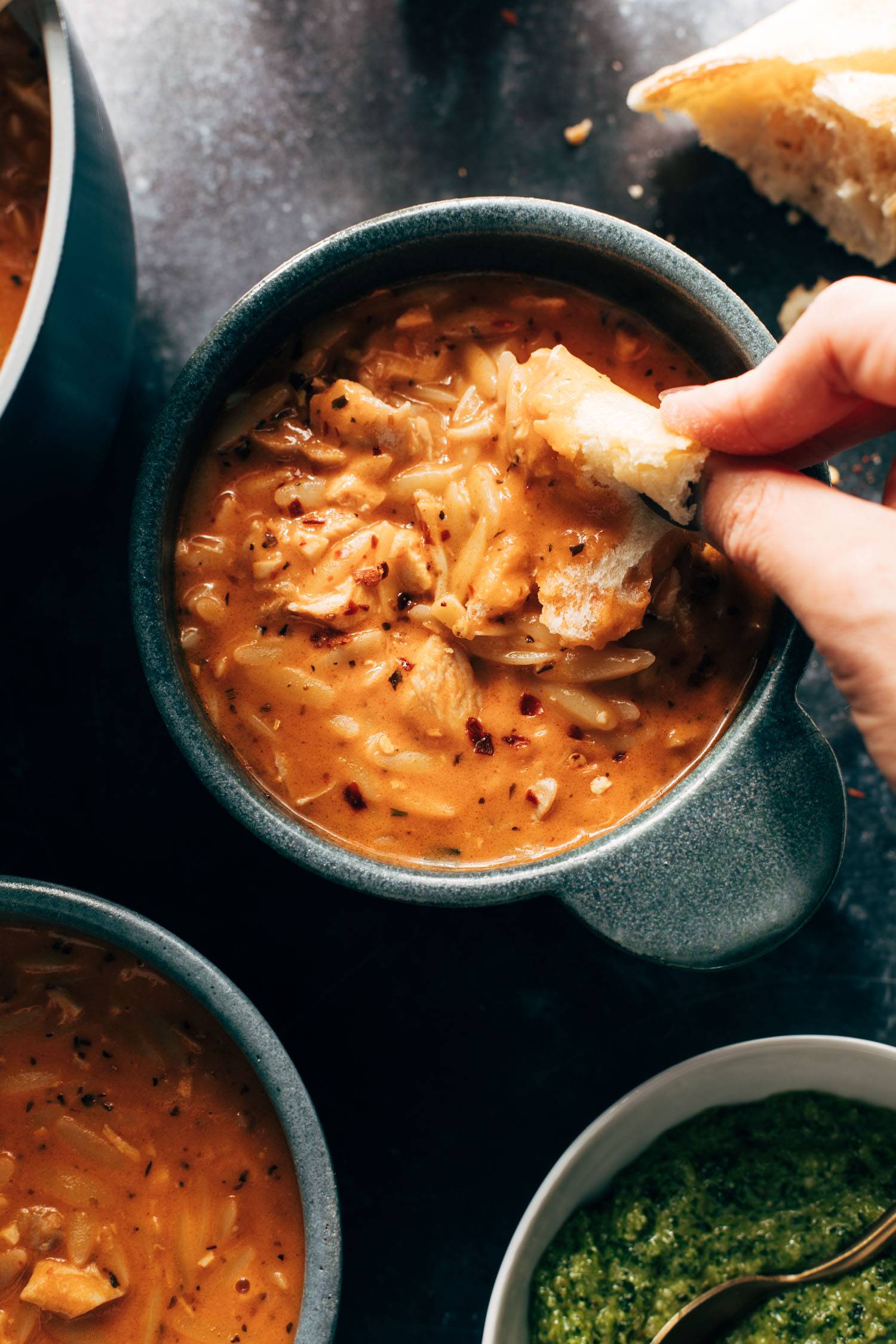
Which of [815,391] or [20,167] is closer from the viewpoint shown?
[815,391]

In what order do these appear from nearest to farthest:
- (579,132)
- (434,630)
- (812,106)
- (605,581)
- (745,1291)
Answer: (605,581), (434,630), (745,1291), (812,106), (579,132)

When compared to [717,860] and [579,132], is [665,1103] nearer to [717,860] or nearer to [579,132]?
[717,860]

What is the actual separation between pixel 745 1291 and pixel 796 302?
212 cm

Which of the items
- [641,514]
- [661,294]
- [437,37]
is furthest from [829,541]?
[437,37]

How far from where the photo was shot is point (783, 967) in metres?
2.59

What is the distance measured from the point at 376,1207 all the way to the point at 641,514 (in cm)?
161

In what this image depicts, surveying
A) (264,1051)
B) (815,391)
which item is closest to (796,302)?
(815,391)

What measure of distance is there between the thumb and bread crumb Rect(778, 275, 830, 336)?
81cm

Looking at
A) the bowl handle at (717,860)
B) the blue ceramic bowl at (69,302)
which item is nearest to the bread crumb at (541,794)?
the bowl handle at (717,860)

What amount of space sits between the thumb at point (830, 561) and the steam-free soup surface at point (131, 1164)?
135cm

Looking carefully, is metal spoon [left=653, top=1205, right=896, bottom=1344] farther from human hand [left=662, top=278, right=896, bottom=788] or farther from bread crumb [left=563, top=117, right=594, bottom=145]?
bread crumb [left=563, top=117, right=594, bottom=145]

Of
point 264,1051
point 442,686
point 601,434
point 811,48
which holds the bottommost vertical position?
point 264,1051

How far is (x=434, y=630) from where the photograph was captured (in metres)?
2.19

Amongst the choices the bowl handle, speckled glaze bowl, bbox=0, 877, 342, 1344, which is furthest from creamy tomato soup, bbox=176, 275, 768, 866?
speckled glaze bowl, bbox=0, 877, 342, 1344
